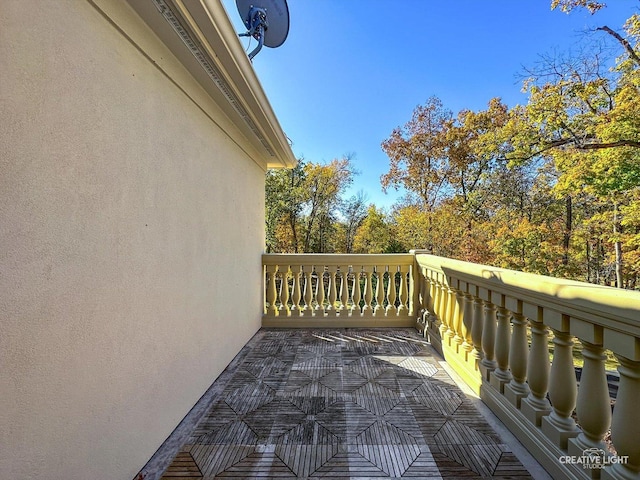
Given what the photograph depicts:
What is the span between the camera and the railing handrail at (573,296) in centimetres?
102

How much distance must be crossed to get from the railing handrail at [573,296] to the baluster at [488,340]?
0.19m

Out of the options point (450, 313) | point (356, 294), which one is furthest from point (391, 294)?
point (450, 313)

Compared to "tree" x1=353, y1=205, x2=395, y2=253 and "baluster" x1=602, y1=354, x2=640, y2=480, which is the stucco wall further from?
"tree" x1=353, y1=205, x2=395, y2=253

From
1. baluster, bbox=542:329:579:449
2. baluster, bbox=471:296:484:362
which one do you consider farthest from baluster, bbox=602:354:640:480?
baluster, bbox=471:296:484:362

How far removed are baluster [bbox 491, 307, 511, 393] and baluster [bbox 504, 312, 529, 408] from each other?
105 millimetres

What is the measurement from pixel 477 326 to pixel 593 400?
1.02 metres

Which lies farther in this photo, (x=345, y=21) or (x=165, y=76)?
(x=345, y=21)

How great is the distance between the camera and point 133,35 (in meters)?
1.42

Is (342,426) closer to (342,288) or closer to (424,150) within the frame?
(342,288)

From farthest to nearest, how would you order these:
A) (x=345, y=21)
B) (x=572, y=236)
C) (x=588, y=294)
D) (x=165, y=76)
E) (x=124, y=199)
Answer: (x=572, y=236), (x=345, y=21), (x=165, y=76), (x=124, y=199), (x=588, y=294)

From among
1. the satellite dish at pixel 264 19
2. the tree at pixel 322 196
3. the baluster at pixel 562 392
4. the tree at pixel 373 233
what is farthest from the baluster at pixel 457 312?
the tree at pixel 373 233

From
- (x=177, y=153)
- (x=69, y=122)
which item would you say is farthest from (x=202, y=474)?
(x=177, y=153)

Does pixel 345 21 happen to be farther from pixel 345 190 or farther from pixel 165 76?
pixel 345 190

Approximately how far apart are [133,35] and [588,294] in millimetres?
2348
